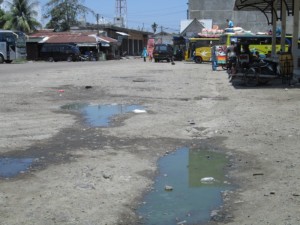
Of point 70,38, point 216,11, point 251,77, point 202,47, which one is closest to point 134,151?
point 251,77

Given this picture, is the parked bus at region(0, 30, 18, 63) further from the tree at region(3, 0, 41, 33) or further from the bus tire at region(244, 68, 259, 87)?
the bus tire at region(244, 68, 259, 87)

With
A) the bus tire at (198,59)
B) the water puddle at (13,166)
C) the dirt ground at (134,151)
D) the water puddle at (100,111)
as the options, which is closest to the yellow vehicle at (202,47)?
the bus tire at (198,59)

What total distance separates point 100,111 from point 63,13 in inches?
2595

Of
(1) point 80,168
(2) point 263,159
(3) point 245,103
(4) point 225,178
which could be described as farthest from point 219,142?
(3) point 245,103

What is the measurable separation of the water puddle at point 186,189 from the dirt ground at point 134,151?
0.16 metres

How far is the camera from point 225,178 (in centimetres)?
638

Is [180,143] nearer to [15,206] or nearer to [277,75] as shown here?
[15,206]

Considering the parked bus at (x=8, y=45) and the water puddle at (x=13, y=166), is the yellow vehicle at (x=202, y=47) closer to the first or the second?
the parked bus at (x=8, y=45)

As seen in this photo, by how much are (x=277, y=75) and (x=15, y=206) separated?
601 inches

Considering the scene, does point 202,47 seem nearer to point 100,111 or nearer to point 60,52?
point 60,52

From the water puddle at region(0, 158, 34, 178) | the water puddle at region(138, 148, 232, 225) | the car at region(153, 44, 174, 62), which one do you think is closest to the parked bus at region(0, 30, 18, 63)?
the car at region(153, 44, 174, 62)

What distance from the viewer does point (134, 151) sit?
782 centimetres

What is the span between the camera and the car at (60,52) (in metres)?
54.5

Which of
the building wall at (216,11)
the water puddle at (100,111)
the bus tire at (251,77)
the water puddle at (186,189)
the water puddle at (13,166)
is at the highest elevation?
the building wall at (216,11)
